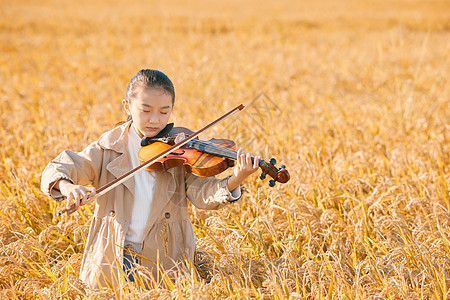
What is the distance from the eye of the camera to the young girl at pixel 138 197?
2459mm

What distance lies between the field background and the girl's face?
0.49 metres

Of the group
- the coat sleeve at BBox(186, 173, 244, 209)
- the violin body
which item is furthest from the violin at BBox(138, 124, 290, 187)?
the coat sleeve at BBox(186, 173, 244, 209)

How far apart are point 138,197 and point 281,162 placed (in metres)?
2.01

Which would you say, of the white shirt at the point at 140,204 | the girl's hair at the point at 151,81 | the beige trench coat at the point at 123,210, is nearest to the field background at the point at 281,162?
the beige trench coat at the point at 123,210

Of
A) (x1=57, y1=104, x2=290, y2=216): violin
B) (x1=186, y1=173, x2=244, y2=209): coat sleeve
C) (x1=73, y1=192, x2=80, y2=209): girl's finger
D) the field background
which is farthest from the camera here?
the field background

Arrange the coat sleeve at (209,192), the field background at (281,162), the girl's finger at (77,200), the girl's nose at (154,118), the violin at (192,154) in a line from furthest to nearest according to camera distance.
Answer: the field background at (281,162) → the girl's nose at (154,118) → the coat sleeve at (209,192) → the violin at (192,154) → the girl's finger at (77,200)

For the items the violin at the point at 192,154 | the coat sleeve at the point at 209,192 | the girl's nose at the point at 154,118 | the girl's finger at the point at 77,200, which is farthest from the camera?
the girl's nose at the point at 154,118

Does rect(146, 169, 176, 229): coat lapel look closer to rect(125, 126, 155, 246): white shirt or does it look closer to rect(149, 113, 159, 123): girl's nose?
rect(125, 126, 155, 246): white shirt

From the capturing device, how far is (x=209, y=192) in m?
2.46

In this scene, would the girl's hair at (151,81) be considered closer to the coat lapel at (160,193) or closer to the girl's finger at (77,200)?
the coat lapel at (160,193)

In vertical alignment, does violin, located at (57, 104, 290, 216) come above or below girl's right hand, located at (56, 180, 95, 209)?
above

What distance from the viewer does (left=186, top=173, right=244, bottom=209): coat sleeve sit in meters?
2.36

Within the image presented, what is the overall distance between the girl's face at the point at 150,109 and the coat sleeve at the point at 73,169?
0.26 meters

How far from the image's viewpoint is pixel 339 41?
1332 cm
